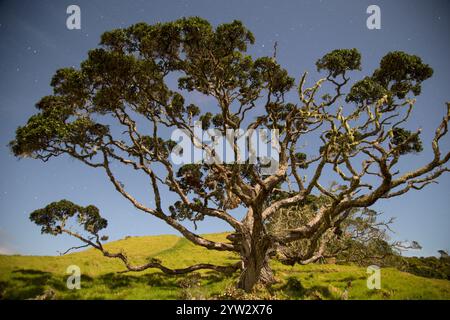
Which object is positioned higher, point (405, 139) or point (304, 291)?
point (405, 139)

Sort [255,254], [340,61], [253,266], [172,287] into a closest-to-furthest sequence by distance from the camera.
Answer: [253,266] < [255,254] < [172,287] < [340,61]

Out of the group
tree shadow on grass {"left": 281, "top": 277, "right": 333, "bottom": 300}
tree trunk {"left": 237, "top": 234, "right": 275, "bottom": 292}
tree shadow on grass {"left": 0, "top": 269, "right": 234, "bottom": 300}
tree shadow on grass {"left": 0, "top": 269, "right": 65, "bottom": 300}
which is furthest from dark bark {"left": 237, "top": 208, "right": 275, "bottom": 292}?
tree shadow on grass {"left": 0, "top": 269, "right": 65, "bottom": 300}

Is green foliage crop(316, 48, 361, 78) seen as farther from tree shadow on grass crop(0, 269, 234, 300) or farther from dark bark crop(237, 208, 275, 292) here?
tree shadow on grass crop(0, 269, 234, 300)

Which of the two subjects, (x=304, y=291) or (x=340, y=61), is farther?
(x=340, y=61)

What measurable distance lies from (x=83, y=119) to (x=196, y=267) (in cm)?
1255

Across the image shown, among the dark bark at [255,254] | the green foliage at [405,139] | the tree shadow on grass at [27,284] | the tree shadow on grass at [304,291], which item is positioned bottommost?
the tree shadow on grass at [304,291]

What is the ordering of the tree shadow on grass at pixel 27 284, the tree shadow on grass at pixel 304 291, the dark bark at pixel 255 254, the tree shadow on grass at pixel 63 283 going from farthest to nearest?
the dark bark at pixel 255 254
the tree shadow on grass at pixel 63 283
the tree shadow on grass at pixel 304 291
the tree shadow on grass at pixel 27 284

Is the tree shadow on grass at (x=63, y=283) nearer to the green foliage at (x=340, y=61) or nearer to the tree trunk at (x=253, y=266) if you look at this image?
the tree trunk at (x=253, y=266)

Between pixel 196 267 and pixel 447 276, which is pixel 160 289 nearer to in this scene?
pixel 196 267

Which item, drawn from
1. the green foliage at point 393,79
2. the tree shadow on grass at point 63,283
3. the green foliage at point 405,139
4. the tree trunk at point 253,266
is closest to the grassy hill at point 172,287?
the tree shadow on grass at point 63,283

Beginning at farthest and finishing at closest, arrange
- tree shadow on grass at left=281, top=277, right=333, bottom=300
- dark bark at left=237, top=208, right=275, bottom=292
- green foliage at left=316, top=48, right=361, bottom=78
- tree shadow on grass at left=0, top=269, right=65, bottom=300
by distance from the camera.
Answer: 1. green foliage at left=316, top=48, right=361, bottom=78
2. dark bark at left=237, top=208, right=275, bottom=292
3. tree shadow on grass at left=281, top=277, right=333, bottom=300
4. tree shadow on grass at left=0, top=269, right=65, bottom=300

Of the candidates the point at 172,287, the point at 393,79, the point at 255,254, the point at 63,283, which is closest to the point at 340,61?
the point at 393,79

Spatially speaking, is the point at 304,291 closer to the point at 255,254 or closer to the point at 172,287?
the point at 255,254

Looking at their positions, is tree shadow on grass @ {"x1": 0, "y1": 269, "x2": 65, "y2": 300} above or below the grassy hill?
above
